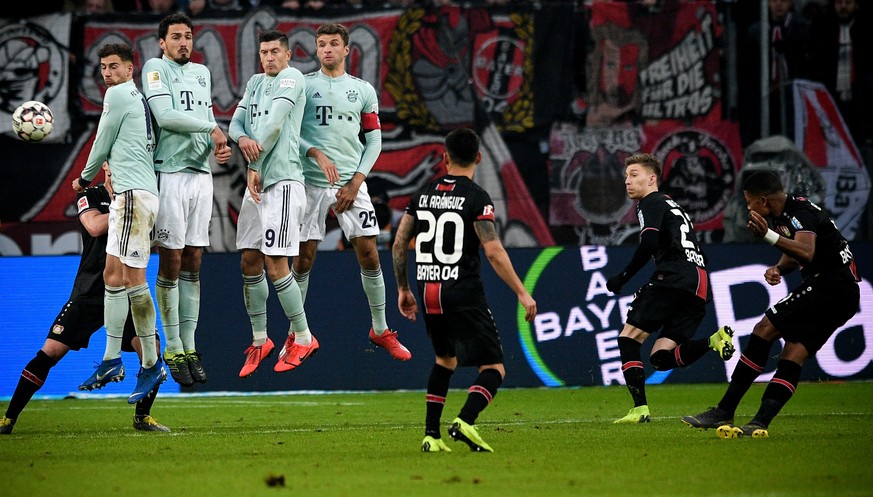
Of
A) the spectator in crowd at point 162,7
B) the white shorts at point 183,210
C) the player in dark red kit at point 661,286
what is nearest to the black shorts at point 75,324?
the white shorts at point 183,210

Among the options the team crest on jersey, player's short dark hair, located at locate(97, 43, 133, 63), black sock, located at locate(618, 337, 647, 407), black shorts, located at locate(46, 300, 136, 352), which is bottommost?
black sock, located at locate(618, 337, 647, 407)

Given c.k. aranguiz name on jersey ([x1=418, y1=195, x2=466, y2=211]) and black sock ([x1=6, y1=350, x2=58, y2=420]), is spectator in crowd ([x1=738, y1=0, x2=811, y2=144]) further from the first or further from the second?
black sock ([x1=6, y1=350, x2=58, y2=420])

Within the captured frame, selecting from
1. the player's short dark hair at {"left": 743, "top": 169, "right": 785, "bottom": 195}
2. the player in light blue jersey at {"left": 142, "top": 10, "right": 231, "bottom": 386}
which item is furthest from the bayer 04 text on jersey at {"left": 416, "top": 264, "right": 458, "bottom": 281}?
the player in light blue jersey at {"left": 142, "top": 10, "right": 231, "bottom": 386}

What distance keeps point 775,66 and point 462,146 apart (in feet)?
34.8

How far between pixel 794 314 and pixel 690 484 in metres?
2.82

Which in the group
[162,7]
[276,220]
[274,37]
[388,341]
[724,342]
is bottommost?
[388,341]

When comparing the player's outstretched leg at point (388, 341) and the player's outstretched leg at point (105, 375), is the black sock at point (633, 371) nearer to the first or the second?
the player's outstretched leg at point (388, 341)

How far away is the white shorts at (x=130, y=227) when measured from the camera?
9.45 m

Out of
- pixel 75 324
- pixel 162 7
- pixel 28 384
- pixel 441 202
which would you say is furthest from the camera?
pixel 162 7

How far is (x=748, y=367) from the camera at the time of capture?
9.17 meters

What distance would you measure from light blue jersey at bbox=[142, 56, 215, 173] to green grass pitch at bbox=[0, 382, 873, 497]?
93.4 inches

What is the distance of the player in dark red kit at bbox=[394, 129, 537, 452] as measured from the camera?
7.80 metres

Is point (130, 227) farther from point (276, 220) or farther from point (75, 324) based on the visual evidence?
point (276, 220)

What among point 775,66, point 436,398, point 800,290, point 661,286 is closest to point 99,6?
point 775,66
